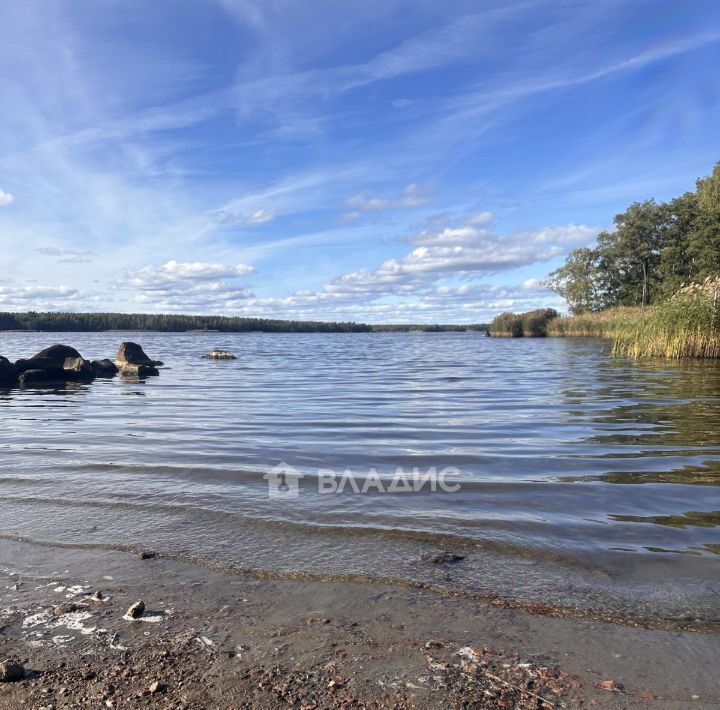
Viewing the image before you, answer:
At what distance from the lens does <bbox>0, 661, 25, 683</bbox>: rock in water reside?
109 inches

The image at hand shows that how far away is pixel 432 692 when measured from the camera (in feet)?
8.95

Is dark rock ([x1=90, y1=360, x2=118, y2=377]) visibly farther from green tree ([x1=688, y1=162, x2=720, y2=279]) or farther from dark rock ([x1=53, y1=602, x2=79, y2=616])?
green tree ([x1=688, y1=162, x2=720, y2=279])

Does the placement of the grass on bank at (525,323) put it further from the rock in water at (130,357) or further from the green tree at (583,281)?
the rock in water at (130,357)

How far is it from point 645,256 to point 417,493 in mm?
73858

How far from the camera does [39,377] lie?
22188 millimetres

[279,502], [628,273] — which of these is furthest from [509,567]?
[628,273]

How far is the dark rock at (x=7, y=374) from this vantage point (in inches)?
853

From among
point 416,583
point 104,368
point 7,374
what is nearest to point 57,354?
point 104,368

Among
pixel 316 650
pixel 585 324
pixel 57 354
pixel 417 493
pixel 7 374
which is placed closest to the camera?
pixel 316 650

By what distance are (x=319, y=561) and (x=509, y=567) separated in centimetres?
140

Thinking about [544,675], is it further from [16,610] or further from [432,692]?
[16,610]

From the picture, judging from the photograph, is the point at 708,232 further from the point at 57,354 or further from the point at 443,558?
the point at 443,558

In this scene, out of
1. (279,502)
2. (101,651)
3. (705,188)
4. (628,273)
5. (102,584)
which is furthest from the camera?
(628,273)

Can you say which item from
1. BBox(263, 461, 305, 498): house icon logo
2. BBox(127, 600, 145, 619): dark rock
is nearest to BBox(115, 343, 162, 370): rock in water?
BBox(263, 461, 305, 498): house icon logo
